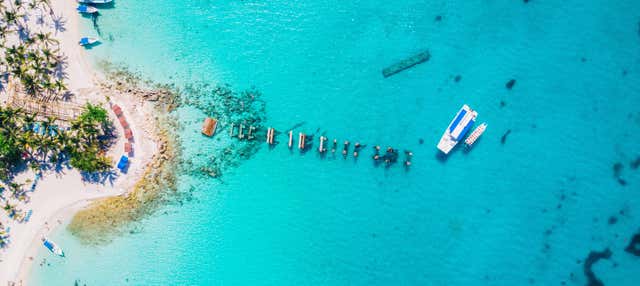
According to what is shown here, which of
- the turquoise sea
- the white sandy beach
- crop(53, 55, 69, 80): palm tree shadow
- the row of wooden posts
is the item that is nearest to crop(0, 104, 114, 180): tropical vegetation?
the white sandy beach

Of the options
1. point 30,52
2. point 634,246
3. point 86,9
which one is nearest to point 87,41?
point 86,9

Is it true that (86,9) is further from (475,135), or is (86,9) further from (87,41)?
(475,135)

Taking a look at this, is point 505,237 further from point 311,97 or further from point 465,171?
point 311,97

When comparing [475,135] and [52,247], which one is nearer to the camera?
[475,135]

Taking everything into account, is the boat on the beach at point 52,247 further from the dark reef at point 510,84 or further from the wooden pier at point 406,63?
the dark reef at point 510,84

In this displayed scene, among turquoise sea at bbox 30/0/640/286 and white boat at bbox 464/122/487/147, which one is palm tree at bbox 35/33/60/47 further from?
white boat at bbox 464/122/487/147

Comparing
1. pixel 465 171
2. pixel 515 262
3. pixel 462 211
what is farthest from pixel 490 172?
pixel 515 262

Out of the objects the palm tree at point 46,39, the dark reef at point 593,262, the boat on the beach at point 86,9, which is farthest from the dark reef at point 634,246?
the palm tree at point 46,39
